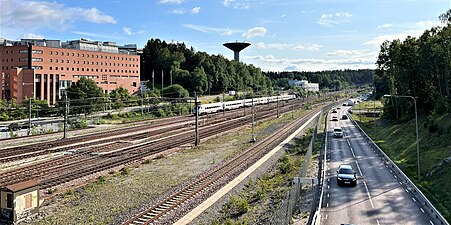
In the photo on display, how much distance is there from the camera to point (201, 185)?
2891 centimetres

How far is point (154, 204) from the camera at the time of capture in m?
23.9

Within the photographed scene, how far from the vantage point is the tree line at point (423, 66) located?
53.6m

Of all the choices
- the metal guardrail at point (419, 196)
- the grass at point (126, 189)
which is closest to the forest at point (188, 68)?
the grass at point (126, 189)

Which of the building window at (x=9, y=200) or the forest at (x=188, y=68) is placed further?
the forest at (x=188, y=68)

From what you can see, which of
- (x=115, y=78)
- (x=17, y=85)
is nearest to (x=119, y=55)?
(x=115, y=78)

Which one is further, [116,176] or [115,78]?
[115,78]

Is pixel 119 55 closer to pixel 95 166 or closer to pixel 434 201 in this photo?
pixel 95 166

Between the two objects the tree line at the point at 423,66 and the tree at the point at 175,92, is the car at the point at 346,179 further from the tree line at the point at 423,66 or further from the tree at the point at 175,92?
the tree at the point at 175,92

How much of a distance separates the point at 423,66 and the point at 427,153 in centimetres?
2691

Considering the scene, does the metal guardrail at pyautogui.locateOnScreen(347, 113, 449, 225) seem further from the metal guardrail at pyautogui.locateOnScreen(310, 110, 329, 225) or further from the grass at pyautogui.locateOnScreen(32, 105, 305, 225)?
the grass at pyautogui.locateOnScreen(32, 105, 305, 225)

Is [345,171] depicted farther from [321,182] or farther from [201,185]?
[201,185]

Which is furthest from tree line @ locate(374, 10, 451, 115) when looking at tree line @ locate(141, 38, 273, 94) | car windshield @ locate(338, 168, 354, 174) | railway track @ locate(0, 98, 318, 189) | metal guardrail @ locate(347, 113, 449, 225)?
tree line @ locate(141, 38, 273, 94)

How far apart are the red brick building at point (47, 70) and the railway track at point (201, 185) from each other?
7419 centimetres

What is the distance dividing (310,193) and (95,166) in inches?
748
